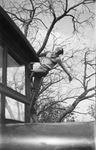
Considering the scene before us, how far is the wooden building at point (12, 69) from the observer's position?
0.69 m

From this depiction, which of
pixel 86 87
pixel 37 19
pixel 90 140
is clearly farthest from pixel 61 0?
pixel 90 140

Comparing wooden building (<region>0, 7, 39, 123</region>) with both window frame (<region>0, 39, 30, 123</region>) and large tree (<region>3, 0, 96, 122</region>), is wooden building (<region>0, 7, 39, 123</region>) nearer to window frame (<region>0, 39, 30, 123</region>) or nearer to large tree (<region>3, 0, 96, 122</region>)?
window frame (<region>0, 39, 30, 123</region>)

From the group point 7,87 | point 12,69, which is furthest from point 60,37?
point 7,87

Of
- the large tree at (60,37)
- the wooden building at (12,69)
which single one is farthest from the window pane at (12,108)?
the large tree at (60,37)

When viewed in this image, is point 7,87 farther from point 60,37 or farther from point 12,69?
point 60,37

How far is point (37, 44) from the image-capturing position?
1934 mm

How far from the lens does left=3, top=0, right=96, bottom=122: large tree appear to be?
170 cm

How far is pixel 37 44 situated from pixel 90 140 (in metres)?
1.53

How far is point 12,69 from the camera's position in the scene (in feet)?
2.64

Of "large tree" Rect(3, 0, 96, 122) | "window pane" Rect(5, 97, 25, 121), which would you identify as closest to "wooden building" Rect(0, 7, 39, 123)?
"window pane" Rect(5, 97, 25, 121)

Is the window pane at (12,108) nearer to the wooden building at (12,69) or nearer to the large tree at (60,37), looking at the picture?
the wooden building at (12,69)

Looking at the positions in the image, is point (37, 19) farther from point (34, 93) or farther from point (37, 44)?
point (34, 93)

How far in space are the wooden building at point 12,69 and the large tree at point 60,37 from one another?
65cm

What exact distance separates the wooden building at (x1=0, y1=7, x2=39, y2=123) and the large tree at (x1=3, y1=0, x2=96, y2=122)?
2.14ft
